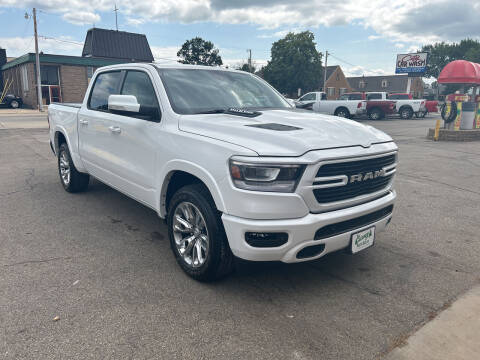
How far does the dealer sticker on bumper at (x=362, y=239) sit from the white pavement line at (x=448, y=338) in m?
0.73

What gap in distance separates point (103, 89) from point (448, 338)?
15.1ft

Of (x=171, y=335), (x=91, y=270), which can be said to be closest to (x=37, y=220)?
(x=91, y=270)

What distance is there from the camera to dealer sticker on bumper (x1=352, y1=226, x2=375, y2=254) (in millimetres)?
3166

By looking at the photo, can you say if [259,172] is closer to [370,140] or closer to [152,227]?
[370,140]

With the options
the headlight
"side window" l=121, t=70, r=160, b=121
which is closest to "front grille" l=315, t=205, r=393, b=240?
the headlight

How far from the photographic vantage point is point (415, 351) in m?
2.54

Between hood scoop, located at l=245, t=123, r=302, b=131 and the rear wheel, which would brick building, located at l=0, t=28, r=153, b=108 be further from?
hood scoop, located at l=245, t=123, r=302, b=131

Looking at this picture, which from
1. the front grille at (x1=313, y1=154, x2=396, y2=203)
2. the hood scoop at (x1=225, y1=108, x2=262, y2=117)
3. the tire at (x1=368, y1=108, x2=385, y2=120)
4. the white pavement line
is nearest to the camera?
the white pavement line

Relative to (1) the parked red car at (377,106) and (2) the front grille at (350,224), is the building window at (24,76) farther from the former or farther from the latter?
(2) the front grille at (350,224)

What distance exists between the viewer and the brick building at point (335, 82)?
233 feet

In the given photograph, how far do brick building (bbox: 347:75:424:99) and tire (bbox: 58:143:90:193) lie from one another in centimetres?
8252

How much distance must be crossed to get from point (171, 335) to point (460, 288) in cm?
245

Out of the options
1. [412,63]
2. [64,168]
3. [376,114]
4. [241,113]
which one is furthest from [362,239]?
[412,63]

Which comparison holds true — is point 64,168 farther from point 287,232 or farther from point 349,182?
point 349,182
